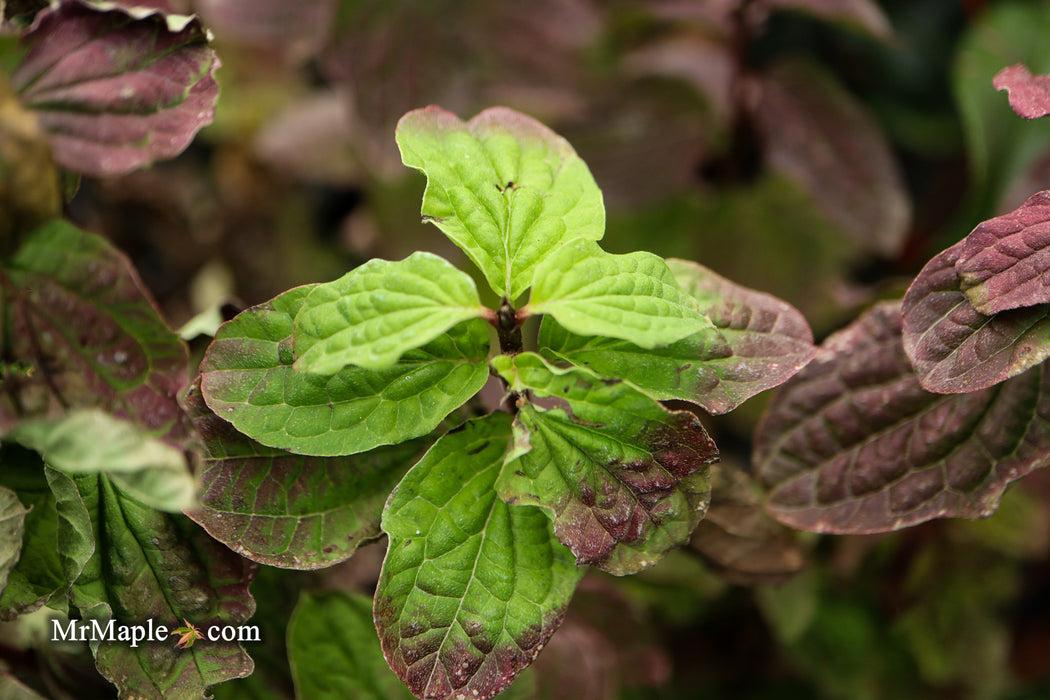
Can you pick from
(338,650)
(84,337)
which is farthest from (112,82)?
(338,650)

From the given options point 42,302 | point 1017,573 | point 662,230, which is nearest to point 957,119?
point 662,230

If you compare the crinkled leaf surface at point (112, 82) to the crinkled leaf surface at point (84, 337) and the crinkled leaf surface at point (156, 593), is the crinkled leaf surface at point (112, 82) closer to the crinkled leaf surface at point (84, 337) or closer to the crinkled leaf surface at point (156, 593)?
the crinkled leaf surface at point (84, 337)

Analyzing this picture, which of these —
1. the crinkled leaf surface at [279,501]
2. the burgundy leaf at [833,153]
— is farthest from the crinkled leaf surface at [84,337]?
the burgundy leaf at [833,153]

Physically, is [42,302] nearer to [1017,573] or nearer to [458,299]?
[458,299]

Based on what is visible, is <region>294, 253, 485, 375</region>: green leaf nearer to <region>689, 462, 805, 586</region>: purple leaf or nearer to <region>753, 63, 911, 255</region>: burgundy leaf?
<region>689, 462, 805, 586</region>: purple leaf

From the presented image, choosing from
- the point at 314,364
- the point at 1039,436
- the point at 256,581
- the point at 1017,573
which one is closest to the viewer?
the point at 314,364

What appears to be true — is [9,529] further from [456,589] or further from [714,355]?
[714,355]

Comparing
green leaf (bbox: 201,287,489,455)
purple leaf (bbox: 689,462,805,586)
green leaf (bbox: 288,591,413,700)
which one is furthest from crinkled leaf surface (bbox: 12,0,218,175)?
purple leaf (bbox: 689,462,805,586)
